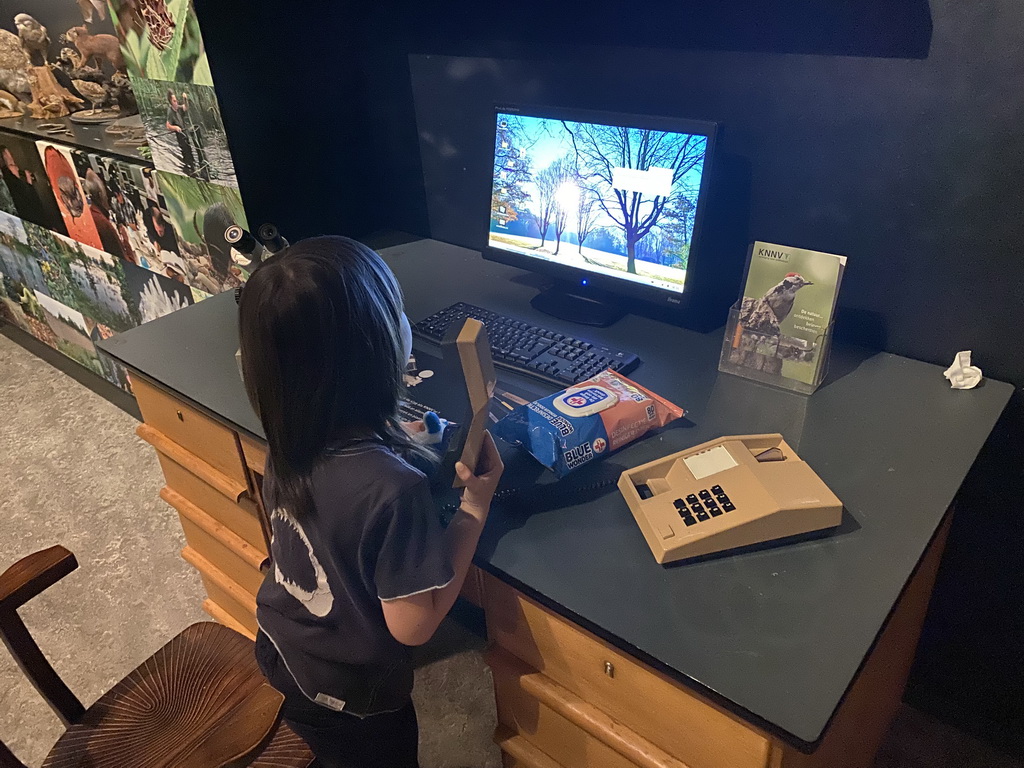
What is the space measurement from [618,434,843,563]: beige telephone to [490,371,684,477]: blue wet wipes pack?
7 cm

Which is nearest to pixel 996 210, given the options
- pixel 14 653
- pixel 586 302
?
pixel 586 302

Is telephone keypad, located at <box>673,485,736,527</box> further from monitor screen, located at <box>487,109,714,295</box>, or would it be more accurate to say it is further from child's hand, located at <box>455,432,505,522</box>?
monitor screen, located at <box>487,109,714,295</box>

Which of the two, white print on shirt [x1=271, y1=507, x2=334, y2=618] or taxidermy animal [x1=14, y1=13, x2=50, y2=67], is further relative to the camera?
taxidermy animal [x1=14, y1=13, x2=50, y2=67]

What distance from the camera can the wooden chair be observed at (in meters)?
1.02

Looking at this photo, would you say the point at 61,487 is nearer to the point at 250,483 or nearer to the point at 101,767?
the point at 250,483

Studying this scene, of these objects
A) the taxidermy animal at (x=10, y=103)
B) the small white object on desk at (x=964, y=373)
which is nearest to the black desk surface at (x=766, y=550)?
the small white object on desk at (x=964, y=373)

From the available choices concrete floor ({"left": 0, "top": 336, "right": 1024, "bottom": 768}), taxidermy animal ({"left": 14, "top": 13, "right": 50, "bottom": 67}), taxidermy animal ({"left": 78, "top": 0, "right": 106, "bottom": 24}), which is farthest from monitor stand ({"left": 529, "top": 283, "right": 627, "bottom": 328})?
taxidermy animal ({"left": 14, "top": 13, "right": 50, "bottom": 67})

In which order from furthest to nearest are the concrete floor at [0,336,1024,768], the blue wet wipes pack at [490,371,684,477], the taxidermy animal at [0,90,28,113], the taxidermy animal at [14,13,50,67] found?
1. the taxidermy animal at [0,90,28,113]
2. the taxidermy animal at [14,13,50,67]
3. the concrete floor at [0,336,1024,768]
4. the blue wet wipes pack at [490,371,684,477]

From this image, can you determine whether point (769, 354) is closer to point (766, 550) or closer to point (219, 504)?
point (766, 550)

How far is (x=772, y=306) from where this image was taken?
115 centimetres

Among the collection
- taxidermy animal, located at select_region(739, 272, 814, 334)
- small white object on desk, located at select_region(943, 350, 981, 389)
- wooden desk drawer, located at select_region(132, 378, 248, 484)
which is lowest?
wooden desk drawer, located at select_region(132, 378, 248, 484)

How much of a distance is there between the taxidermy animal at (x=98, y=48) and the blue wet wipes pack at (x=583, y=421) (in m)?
1.88

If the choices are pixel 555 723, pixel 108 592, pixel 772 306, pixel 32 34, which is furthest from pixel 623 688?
pixel 32 34

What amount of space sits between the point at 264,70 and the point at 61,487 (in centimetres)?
163
